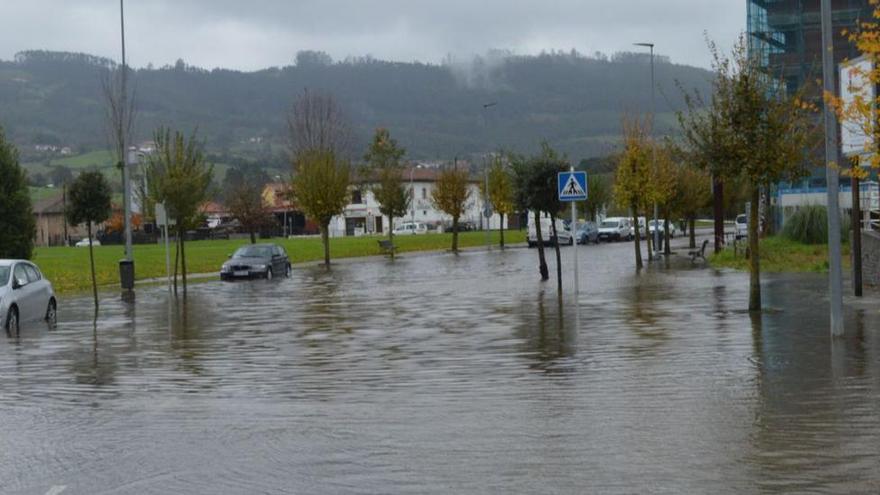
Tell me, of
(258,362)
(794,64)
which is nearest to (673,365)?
(258,362)

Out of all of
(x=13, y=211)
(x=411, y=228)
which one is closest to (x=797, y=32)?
(x=13, y=211)

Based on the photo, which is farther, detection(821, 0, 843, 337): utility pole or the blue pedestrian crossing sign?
the blue pedestrian crossing sign

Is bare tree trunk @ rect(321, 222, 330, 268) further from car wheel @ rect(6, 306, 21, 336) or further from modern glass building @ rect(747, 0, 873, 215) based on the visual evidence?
car wheel @ rect(6, 306, 21, 336)

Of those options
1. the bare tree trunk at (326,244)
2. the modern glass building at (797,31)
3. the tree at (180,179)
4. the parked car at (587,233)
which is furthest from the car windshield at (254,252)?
the parked car at (587,233)

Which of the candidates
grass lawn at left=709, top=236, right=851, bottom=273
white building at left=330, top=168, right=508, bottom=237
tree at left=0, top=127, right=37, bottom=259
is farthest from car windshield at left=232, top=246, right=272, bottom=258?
white building at left=330, top=168, right=508, bottom=237

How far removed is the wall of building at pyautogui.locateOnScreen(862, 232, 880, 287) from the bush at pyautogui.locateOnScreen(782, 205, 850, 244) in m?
20.5

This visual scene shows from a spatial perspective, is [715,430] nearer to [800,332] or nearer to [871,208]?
[800,332]

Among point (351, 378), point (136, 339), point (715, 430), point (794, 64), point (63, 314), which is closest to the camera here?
point (715, 430)

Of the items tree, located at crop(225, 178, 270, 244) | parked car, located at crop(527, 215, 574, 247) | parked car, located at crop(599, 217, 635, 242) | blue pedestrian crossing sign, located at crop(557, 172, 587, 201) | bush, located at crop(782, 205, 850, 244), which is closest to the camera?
blue pedestrian crossing sign, located at crop(557, 172, 587, 201)

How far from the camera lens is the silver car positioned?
23219 millimetres

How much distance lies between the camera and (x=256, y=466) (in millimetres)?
9102

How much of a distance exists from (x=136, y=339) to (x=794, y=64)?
199 feet

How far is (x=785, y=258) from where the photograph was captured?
41156 millimetres

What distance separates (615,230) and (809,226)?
1617 inches
